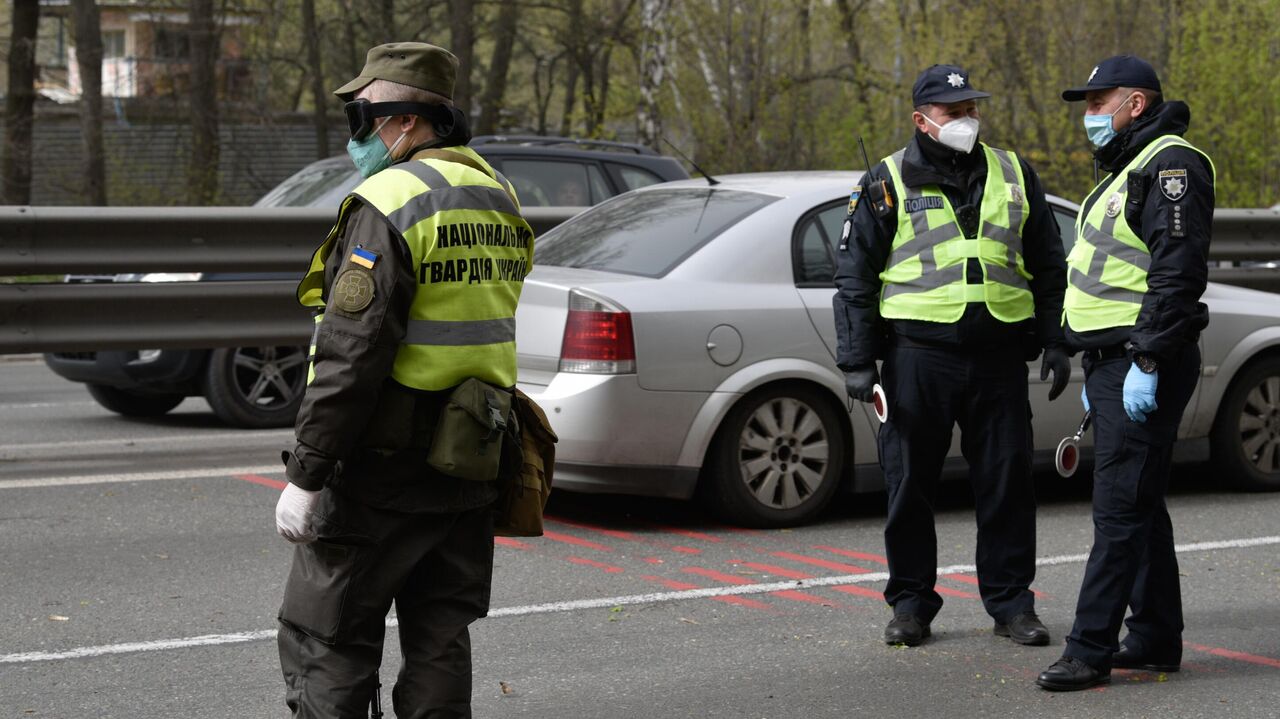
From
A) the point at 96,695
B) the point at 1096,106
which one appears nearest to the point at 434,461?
the point at 96,695

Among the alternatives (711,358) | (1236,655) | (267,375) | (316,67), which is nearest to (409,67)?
(1236,655)

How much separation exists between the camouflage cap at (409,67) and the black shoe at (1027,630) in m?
2.88

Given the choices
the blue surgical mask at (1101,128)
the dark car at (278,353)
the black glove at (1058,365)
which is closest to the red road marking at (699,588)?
the black glove at (1058,365)

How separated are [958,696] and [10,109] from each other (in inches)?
844

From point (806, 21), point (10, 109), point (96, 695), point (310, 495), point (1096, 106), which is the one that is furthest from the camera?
point (10, 109)

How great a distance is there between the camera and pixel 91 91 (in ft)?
73.0

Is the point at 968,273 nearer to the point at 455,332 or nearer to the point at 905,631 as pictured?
the point at 905,631

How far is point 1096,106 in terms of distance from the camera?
5.09 meters

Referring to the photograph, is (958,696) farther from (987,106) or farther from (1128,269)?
(987,106)

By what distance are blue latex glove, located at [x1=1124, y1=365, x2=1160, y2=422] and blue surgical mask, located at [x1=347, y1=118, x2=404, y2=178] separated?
2406mm

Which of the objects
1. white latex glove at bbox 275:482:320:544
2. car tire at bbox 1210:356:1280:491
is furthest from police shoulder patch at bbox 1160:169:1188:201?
car tire at bbox 1210:356:1280:491

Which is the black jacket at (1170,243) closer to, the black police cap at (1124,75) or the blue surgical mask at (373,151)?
the black police cap at (1124,75)

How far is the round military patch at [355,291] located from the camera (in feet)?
10.8

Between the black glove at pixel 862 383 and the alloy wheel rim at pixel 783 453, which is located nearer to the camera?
the black glove at pixel 862 383
